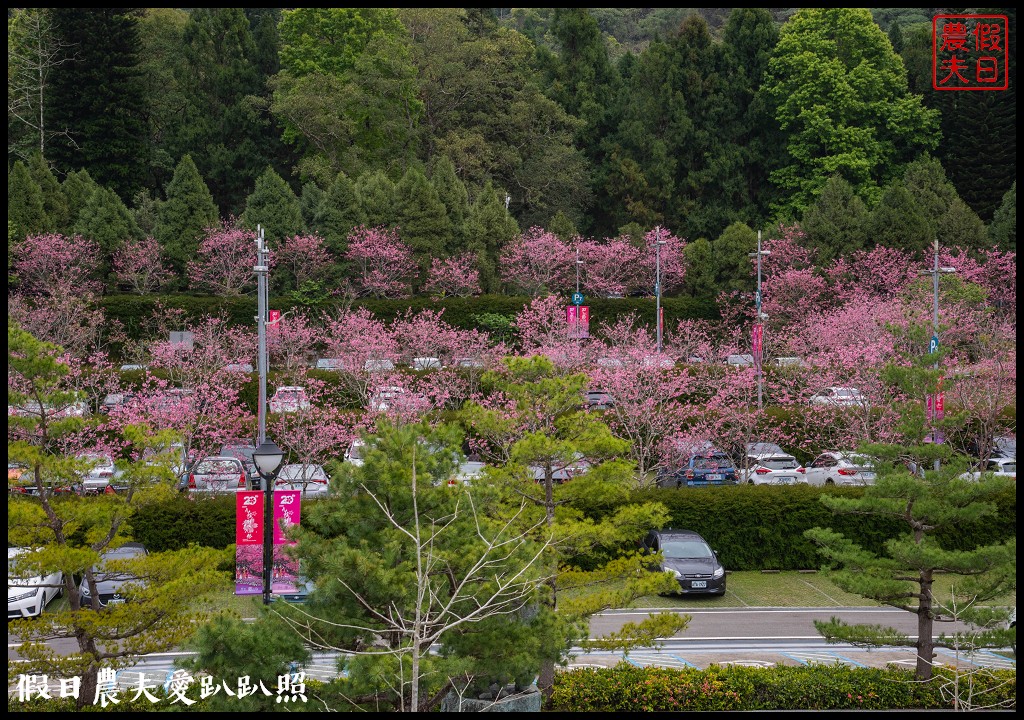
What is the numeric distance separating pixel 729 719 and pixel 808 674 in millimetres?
2251

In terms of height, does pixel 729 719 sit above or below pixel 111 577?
below

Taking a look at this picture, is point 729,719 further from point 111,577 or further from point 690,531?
point 690,531

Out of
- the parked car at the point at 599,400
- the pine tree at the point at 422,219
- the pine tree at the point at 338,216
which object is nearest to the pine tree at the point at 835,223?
the parked car at the point at 599,400

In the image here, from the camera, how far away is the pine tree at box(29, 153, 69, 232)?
46.6 metres

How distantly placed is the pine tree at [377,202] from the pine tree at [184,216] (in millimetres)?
6630

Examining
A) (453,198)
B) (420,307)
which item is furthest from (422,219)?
(420,307)

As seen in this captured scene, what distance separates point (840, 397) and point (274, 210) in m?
28.9

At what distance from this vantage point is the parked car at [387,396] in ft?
92.3

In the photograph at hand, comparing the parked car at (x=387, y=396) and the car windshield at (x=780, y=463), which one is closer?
the parked car at (x=387, y=396)

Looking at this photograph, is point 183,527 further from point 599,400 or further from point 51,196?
point 51,196

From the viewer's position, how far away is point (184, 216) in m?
47.7

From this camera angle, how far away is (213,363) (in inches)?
1234

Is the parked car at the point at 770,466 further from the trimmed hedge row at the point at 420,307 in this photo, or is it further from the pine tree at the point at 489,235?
the pine tree at the point at 489,235

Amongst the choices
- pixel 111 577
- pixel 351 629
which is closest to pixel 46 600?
pixel 111 577
